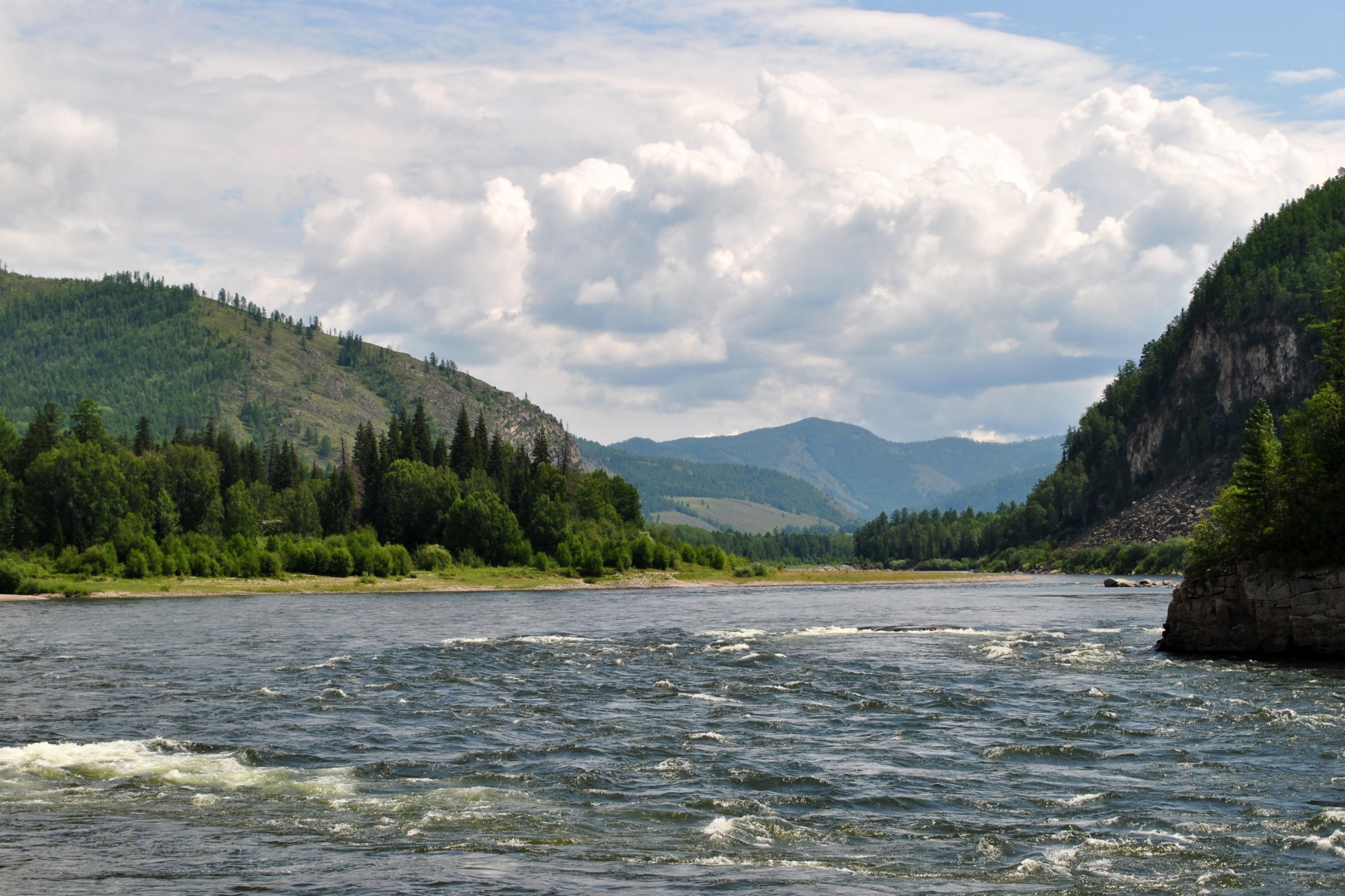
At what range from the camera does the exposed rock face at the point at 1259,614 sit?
51156 mm

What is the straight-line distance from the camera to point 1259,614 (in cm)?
5369

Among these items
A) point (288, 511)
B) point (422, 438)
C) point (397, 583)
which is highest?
point (422, 438)

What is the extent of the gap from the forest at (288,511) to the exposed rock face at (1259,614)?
104027mm

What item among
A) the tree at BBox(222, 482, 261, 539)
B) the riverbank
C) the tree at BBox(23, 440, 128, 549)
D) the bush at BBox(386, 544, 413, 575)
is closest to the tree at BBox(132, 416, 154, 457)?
the tree at BBox(222, 482, 261, 539)

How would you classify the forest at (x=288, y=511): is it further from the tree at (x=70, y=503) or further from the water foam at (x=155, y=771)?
the water foam at (x=155, y=771)

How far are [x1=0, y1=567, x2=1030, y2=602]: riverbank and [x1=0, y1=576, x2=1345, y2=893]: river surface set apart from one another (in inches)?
2342

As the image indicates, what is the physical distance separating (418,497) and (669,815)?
15061 cm

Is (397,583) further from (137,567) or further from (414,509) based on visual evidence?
(137,567)

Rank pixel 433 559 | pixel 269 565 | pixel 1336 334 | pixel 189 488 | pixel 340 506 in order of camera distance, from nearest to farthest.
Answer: pixel 1336 334 < pixel 269 565 < pixel 189 488 < pixel 433 559 < pixel 340 506

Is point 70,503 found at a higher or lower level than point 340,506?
lower

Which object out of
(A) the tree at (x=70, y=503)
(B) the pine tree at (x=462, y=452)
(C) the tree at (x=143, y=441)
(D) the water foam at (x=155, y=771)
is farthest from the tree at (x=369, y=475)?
(D) the water foam at (x=155, y=771)

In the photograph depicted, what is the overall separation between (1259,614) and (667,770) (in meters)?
36.2

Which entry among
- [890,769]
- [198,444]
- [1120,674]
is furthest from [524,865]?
[198,444]

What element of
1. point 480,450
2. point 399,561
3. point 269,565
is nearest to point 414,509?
point 399,561
